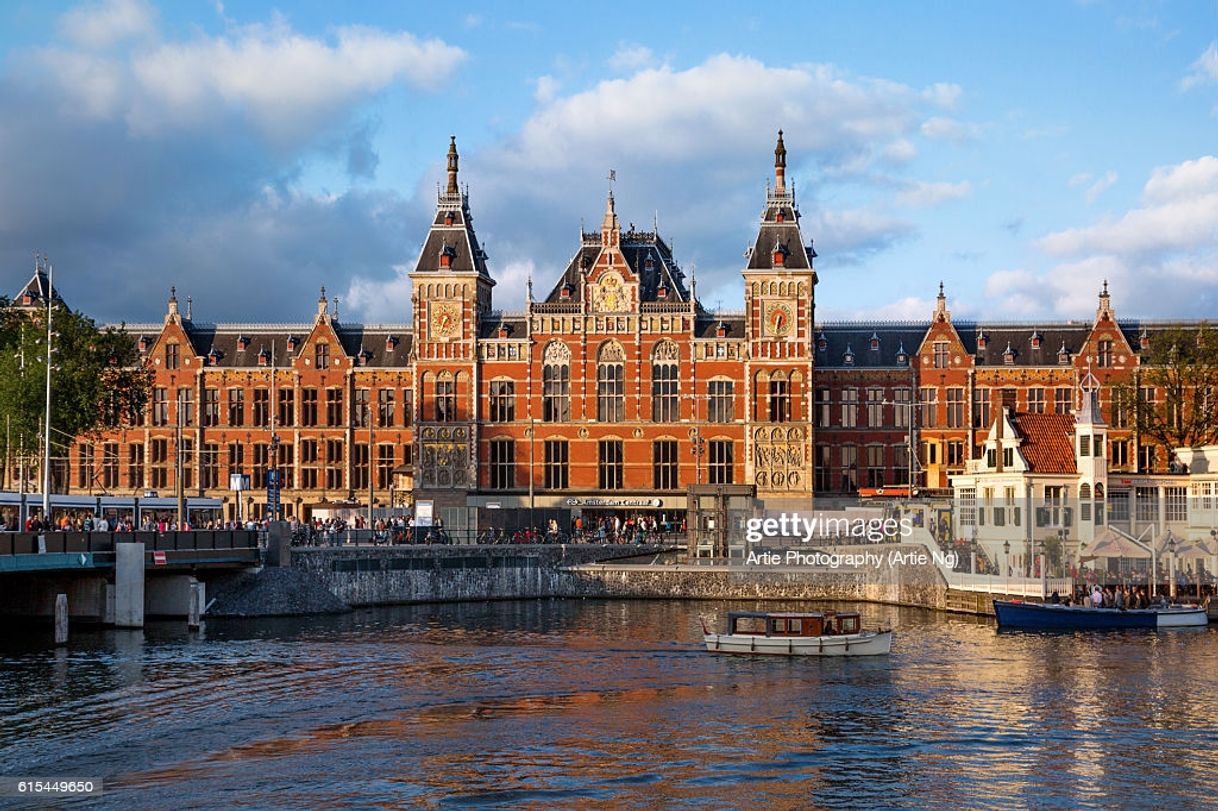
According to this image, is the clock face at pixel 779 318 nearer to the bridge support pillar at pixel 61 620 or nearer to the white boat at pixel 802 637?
the white boat at pixel 802 637

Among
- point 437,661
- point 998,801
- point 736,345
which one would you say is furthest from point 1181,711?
point 736,345

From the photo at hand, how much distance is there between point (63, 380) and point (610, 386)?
37.3 metres

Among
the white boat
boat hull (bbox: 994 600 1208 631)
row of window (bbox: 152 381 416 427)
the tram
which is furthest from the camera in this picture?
row of window (bbox: 152 381 416 427)

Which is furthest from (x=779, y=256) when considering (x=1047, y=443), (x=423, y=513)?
(x=423, y=513)

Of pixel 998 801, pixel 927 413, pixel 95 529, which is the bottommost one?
pixel 998 801

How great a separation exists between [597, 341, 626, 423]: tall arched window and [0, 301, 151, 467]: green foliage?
101 feet

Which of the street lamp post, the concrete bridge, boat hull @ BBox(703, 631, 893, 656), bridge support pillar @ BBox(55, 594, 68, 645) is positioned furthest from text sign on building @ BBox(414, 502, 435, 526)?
boat hull @ BBox(703, 631, 893, 656)

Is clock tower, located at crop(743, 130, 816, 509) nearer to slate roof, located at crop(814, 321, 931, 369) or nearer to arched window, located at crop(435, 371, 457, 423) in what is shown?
slate roof, located at crop(814, 321, 931, 369)

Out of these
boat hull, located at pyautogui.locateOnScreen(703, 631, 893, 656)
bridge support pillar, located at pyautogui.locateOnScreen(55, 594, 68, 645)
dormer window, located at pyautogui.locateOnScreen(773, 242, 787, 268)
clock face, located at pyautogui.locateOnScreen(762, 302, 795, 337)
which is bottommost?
boat hull, located at pyautogui.locateOnScreen(703, 631, 893, 656)

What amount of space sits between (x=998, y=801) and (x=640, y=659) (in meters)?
24.9

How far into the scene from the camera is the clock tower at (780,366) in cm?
11169

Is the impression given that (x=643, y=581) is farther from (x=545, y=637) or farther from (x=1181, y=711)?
(x=1181, y=711)

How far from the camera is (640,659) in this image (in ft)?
209

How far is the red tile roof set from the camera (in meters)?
89.8
